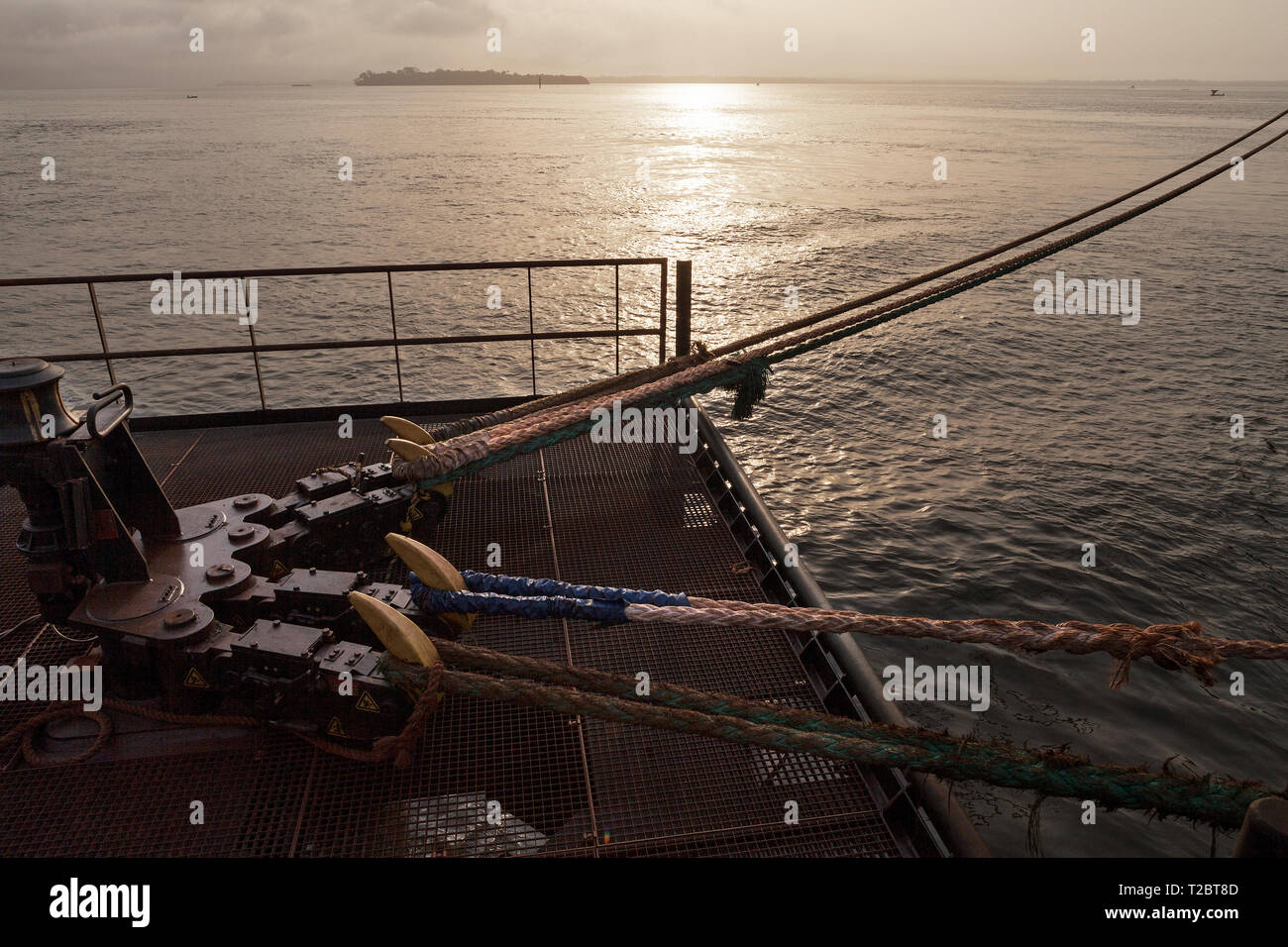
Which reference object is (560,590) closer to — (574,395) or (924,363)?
(574,395)

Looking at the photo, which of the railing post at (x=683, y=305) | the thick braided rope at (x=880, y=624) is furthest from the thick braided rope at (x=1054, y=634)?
the railing post at (x=683, y=305)

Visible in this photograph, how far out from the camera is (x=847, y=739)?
342cm

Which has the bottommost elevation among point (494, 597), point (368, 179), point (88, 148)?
point (494, 597)

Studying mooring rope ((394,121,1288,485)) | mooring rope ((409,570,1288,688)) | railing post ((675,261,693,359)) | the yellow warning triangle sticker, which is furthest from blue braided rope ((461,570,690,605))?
railing post ((675,261,693,359))

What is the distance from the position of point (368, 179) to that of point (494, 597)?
189 ft

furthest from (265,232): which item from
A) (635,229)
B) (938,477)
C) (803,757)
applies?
(803,757)

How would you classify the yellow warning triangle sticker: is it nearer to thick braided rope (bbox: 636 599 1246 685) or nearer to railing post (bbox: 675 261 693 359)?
thick braided rope (bbox: 636 599 1246 685)

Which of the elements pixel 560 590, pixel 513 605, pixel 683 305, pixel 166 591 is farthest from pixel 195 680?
pixel 683 305

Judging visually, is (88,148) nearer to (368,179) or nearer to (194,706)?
(368,179)

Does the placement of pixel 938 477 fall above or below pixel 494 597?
below

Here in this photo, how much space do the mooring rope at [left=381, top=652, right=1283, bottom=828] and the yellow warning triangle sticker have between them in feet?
3.45

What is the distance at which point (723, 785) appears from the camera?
420cm

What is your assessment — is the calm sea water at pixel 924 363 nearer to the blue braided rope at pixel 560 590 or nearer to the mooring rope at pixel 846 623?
the mooring rope at pixel 846 623

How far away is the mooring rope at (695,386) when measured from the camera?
525cm
